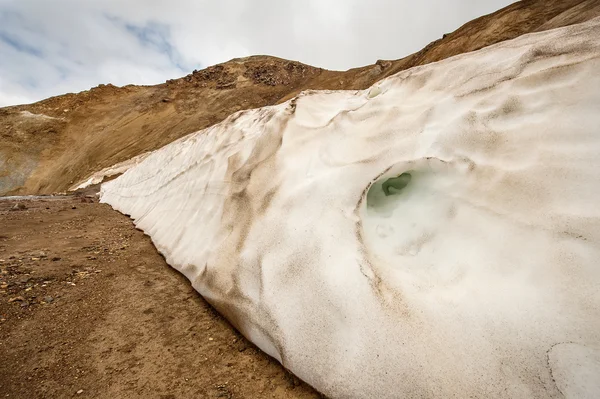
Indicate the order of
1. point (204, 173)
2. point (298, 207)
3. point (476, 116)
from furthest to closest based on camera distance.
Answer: point (204, 173) < point (298, 207) < point (476, 116)

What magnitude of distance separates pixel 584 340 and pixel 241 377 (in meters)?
1.30

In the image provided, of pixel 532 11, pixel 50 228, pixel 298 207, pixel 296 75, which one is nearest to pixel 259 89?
pixel 296 75

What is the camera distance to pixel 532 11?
920 cm

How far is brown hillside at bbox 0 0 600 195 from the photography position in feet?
57.0

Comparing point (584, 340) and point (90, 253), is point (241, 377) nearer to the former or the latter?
point (584, 340)

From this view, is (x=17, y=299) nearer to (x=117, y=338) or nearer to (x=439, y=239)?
(x=117, y=338)

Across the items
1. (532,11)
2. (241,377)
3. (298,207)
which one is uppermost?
(532,11)

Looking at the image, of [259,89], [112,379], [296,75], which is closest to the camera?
[112,379]

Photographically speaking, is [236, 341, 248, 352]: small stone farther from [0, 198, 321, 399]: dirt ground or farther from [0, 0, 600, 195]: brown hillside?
[0, 0, 600, 195]: brown hillside

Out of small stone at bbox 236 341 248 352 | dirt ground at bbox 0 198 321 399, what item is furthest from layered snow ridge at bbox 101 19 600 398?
dirt ground at bbox 0 198 321 399

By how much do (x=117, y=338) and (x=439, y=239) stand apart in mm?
1794

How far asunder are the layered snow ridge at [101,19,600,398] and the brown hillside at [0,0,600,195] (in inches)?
506

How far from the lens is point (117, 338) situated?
5.40ft

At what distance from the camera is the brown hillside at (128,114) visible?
17359mm
